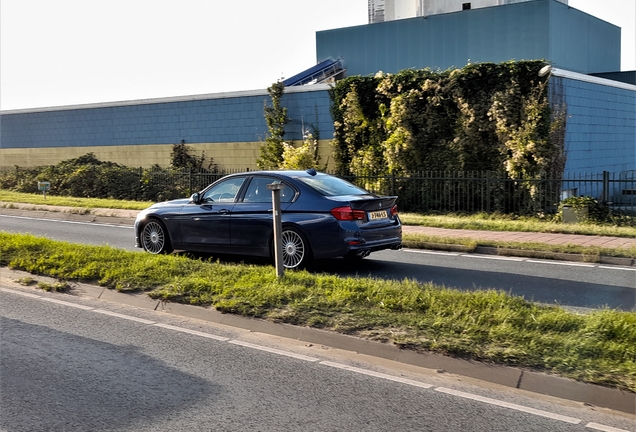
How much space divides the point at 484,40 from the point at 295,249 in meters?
28.8

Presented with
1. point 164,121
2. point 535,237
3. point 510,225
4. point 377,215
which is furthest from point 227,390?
point 164,121

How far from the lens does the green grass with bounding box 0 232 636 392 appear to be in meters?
5.73

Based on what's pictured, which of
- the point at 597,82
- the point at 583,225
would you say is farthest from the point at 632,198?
the point at 583,225

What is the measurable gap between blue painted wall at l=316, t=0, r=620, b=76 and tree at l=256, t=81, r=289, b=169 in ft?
44.9

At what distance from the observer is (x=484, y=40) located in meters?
36.1

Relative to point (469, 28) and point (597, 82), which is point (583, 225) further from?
point (469, 28)

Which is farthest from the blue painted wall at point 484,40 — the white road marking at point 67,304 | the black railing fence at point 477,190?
the white road marking at point 67,304

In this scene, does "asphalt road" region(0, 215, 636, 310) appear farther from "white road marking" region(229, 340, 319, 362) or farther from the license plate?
"white road marking" region(229, 340, 319, 362)

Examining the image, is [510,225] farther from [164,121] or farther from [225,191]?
[164,121]

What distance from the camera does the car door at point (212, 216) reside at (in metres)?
11.0

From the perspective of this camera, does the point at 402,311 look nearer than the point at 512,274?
Yes

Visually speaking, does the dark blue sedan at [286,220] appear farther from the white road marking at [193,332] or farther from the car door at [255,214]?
the white road marking at [193,332]

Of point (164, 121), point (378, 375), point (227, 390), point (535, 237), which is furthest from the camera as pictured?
point (164, 121)

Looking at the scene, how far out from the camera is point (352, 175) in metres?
22.7
